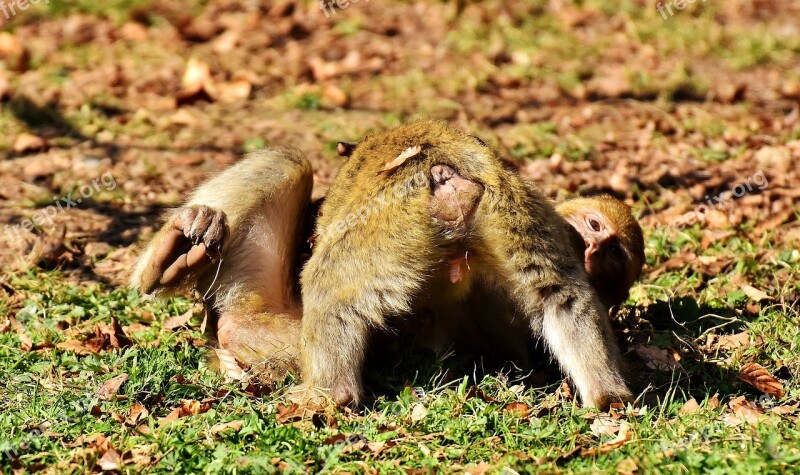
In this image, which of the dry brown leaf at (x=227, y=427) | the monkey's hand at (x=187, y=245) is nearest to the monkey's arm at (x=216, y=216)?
the monkey's hand at (x=187, y=245)

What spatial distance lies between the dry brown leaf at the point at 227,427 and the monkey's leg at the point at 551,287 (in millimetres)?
1446

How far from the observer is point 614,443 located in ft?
14.5

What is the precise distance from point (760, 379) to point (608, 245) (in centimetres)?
112

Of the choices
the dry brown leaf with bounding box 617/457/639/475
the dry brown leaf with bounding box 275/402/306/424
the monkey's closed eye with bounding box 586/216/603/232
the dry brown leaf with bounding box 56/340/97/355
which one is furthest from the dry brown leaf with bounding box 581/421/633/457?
the dry brown leaf with bounding box 56/340/97/355

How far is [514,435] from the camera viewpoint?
4.58 metres

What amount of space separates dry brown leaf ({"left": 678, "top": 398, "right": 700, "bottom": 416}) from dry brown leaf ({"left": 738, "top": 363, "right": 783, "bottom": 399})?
55 centimetres

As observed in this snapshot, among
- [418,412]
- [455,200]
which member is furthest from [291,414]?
[455,200]

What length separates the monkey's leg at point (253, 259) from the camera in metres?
5.24

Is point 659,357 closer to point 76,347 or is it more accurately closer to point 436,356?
point 436,356

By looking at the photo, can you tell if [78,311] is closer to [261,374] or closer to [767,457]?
[261,374]

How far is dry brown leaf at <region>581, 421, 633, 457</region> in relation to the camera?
4371mm

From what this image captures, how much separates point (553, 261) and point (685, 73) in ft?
20.9

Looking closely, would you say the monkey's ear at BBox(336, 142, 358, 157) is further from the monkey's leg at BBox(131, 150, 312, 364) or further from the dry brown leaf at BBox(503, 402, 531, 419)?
the dry brown leaf at BBox(503, 402, 531, 419)

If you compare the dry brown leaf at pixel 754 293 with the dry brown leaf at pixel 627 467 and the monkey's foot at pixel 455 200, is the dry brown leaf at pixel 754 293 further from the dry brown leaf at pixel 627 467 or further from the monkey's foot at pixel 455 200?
the monkey's foot at pixel 455 200
